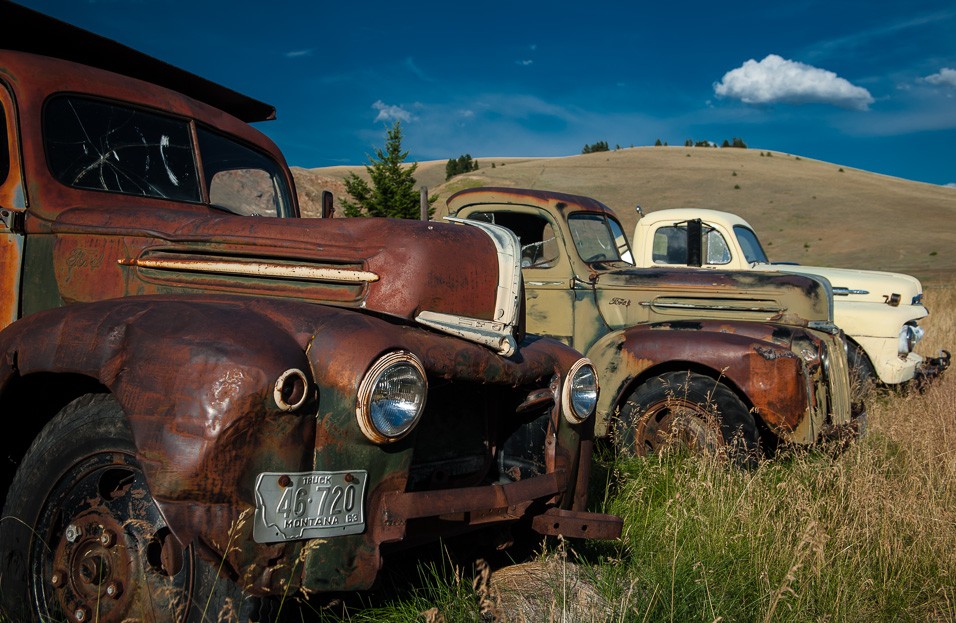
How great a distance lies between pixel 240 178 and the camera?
4023 millimetres

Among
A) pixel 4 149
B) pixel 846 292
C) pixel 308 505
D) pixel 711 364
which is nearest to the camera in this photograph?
pixel 308 505

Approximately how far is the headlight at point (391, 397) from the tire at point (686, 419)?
2887 millimetres

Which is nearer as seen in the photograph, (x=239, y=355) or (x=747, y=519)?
(x=239, y=355)

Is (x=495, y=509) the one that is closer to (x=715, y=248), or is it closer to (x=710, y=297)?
(x=710, y=297)

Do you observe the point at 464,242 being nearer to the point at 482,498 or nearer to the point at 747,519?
the point at 482,498

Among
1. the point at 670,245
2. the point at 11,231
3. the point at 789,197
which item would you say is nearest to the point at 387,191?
the point at 670,245

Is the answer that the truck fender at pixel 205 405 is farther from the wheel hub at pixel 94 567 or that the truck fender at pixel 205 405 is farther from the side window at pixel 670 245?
the side window at pixel 670 245

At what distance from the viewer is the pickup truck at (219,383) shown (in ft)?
6.75

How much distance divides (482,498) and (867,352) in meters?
7.14


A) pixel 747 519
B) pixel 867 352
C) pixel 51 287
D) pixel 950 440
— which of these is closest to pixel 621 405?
pixel 747 519

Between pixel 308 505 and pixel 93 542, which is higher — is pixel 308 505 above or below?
above

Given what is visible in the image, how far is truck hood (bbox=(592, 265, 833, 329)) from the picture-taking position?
5.89 m

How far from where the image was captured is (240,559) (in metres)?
2.02

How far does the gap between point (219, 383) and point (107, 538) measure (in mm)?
Result: 690
